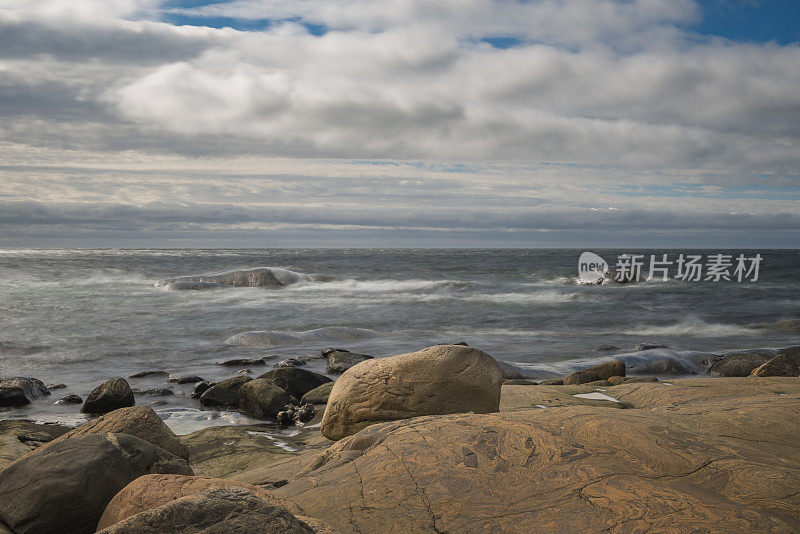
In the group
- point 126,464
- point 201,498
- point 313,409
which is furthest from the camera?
point 313,409

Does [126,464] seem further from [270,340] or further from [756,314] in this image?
[756,314]

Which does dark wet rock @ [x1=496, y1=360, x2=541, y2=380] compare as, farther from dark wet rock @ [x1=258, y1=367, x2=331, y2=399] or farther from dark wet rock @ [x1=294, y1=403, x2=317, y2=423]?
dark wet rock @ [x1=294, y1=403, x2=317, y2=423]

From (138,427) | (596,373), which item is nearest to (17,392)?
(138,427)

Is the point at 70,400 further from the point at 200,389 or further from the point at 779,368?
the point at 779,368

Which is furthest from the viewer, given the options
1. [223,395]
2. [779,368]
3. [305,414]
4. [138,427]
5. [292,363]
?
[292,363]

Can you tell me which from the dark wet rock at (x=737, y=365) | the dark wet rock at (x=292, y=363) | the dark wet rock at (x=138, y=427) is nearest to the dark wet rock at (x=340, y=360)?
the dark wet rock at (x=292, y=363)

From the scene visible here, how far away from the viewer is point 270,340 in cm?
1532

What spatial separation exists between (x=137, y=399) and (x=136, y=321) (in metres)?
10.0

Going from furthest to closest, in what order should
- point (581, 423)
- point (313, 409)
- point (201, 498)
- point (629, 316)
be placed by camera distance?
1. point (629, 316)
2. point (313, 409)
3. point (581, 423)
4. point (201, 498)

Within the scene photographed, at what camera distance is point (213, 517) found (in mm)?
2166

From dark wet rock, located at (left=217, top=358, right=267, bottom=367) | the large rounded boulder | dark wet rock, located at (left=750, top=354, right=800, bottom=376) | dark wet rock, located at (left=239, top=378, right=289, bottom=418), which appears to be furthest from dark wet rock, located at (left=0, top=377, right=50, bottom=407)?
dark wet rock, located at (left=750, top=354, right=800, bottom=376)

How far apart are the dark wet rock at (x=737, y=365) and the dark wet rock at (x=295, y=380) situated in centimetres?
790

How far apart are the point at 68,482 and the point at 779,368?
10394mm

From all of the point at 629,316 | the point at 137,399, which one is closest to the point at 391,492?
the point at 137,399
